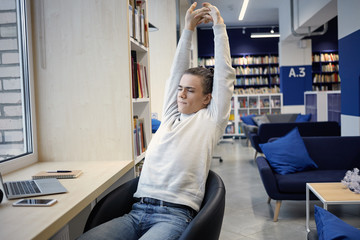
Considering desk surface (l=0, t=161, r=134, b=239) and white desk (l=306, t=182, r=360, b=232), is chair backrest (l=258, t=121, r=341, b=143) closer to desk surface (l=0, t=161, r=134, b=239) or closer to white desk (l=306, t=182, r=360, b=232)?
white desk (l=306, t=182, r=360, b=232)

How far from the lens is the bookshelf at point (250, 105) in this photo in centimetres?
1376

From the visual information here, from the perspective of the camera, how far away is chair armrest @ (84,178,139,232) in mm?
1857

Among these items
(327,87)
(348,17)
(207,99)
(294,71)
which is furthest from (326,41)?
(207,99)

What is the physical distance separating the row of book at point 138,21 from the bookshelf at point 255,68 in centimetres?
1199

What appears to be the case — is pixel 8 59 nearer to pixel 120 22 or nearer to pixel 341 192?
pixel 120 22

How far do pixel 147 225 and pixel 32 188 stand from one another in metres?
0.60

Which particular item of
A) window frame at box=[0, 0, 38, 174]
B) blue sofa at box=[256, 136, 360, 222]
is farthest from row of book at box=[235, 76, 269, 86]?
window frame at box=[0, 0, 38, 174]

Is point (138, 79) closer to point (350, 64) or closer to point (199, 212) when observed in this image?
point (199, 212)

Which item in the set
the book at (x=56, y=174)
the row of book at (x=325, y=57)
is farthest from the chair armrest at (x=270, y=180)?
the row of book at (x=325, y=57)

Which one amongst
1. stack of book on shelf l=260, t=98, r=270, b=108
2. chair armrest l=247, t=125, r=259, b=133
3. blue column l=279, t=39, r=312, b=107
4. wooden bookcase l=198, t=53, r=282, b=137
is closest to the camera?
chair armrest l=247, t=125, r=259, b=133

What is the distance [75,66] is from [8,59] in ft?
1.44

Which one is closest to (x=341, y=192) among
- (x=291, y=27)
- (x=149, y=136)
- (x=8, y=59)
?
(x=149, y=136)

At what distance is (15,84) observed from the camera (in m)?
2.59

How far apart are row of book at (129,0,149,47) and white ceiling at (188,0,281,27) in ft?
25.2
